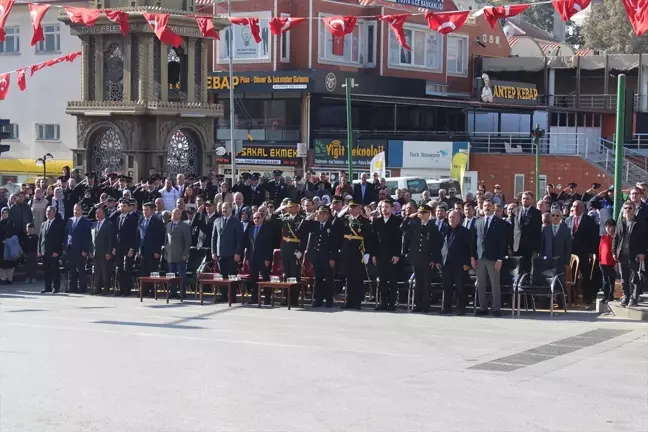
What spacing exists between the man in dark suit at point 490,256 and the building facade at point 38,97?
34.2 metres

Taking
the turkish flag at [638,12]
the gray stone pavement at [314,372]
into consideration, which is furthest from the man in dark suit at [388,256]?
the turkish flag at [638,12]

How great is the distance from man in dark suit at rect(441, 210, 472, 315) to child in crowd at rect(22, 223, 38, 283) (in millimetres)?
9983

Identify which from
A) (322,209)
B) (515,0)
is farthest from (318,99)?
(515,0)

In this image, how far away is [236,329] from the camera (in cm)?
1803

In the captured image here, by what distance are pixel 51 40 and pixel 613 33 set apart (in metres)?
44.7

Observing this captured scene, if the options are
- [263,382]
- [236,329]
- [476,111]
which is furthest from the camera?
[476,111]

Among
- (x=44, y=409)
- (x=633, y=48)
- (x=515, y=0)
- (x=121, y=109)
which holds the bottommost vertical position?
(x=44, y=409)

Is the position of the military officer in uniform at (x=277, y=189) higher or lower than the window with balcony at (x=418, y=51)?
lower

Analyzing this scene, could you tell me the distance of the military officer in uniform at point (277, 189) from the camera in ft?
95.1

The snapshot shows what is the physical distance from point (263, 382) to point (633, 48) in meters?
73.0

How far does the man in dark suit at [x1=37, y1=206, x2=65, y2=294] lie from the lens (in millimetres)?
23797

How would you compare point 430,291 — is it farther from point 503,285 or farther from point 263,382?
point 263,382

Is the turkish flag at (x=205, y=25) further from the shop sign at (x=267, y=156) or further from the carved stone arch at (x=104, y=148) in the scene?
the shop sign at (x=267, y=156)

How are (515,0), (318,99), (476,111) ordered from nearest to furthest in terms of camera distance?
(318,99) → (476,111) → (515,0)
